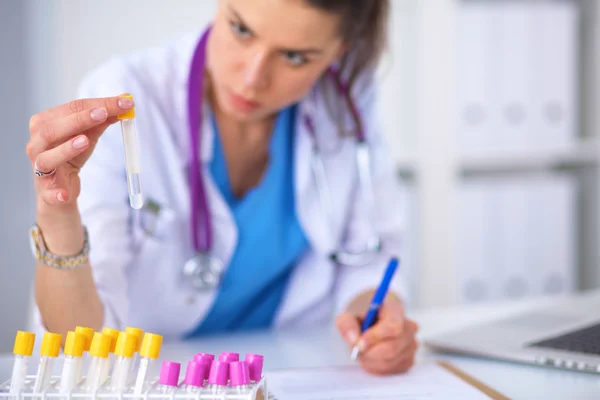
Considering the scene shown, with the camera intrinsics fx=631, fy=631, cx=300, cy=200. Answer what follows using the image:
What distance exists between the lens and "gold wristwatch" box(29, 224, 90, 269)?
665 mm

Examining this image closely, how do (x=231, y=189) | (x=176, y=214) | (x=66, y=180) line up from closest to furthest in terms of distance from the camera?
(x=66, y=180) → (x=176, y=214) → (x=231, y=189)

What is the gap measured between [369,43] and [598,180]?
1360mm

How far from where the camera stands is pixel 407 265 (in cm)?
200

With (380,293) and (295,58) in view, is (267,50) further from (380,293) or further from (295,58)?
(380,293)

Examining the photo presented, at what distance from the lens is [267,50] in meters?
0.87

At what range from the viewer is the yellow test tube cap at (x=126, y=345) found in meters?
0.52

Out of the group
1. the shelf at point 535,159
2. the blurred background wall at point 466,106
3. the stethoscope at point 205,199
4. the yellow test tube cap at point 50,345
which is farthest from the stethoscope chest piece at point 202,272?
the shelf at point 535,159

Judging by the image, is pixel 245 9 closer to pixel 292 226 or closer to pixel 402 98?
pixel 292 226

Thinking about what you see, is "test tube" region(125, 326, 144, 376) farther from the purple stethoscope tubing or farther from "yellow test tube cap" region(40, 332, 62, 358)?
the purple stethoscope tubing

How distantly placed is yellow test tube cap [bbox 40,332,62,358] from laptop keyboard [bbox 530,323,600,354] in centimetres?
58

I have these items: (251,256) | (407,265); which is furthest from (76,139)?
(407,265)

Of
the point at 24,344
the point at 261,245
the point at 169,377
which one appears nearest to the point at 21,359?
the point at 24,344

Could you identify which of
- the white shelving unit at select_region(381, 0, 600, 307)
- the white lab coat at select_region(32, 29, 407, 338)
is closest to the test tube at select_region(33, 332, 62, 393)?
the white lab coat at select_region(32, 29, 407, 338)

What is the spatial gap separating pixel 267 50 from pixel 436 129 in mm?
1185
